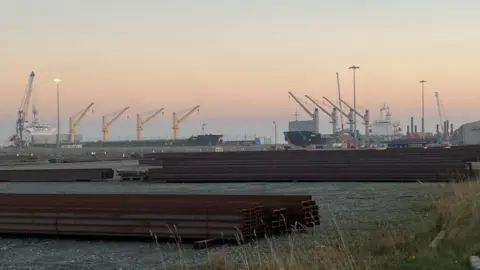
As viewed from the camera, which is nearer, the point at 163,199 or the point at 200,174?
the point at 163,199

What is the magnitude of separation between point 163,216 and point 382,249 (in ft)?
16.1

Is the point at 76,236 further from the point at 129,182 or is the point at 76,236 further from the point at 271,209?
the point at 129,182

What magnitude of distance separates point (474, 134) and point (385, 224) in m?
82.3

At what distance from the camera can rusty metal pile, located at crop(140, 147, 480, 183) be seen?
1148 inches

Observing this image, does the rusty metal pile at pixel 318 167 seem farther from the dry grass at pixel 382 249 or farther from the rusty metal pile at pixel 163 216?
the rusty metal pile at pixel 163 216

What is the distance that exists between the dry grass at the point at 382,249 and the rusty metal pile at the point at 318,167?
52.1 feet

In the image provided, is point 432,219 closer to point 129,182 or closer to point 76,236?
point 76,236

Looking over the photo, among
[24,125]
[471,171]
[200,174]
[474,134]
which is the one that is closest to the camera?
[471,171]

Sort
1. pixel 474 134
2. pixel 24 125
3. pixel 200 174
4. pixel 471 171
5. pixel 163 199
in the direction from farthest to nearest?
pixel 24 125, pixel 474 134, pixel 200 174, pixel 471 171, pixel 163 199

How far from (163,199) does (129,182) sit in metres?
20.0

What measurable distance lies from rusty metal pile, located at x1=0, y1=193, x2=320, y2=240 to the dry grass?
2.09 feet

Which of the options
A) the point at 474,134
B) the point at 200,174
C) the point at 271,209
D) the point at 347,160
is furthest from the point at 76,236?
the point at 474,134

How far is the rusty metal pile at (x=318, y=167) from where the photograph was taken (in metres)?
29.2

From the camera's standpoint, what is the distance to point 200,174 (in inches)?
1319
